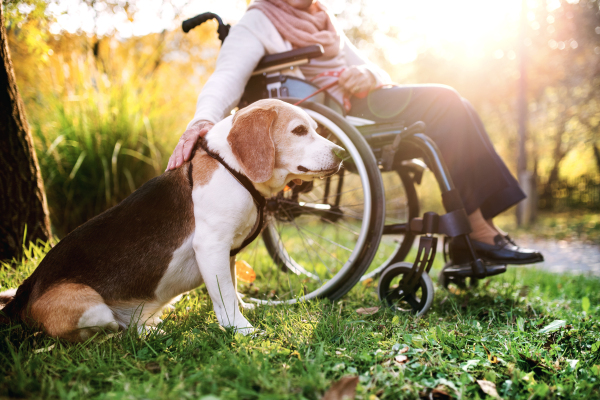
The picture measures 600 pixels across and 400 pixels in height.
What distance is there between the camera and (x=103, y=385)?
1.30 meters

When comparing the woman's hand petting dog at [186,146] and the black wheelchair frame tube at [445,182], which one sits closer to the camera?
the woman's hand petting dog at [186,146]

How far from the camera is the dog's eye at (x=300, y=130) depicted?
185 centimetres

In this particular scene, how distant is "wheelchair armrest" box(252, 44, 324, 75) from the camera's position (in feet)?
7.41

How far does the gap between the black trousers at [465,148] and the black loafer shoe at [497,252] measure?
0.20 meters

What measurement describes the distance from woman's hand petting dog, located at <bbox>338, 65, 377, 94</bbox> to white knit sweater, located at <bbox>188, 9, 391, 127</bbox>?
85 mm

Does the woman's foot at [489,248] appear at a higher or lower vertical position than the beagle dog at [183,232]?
lower

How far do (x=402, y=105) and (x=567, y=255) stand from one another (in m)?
5.20

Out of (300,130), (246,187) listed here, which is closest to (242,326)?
(246,187)

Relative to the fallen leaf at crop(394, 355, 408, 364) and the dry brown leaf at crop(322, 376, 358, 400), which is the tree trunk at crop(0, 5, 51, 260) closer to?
the dry brown leaf at crop(322, 376, 358, 400)

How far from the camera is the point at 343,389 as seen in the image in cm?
122

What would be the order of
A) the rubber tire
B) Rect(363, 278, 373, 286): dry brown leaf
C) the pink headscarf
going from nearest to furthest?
the rubber tire → the pink headscarf → Rect(363, 278, 373, 286): dry brown leaf

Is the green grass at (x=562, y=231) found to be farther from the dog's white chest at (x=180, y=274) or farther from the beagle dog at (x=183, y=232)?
the dog's white chest at (x=180, y=274)

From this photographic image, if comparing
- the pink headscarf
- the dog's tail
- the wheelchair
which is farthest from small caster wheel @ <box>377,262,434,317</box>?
the dog's tail

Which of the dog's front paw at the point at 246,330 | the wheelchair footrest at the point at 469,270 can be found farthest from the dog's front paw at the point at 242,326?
the wheelchair footrest at the point at 469,270
